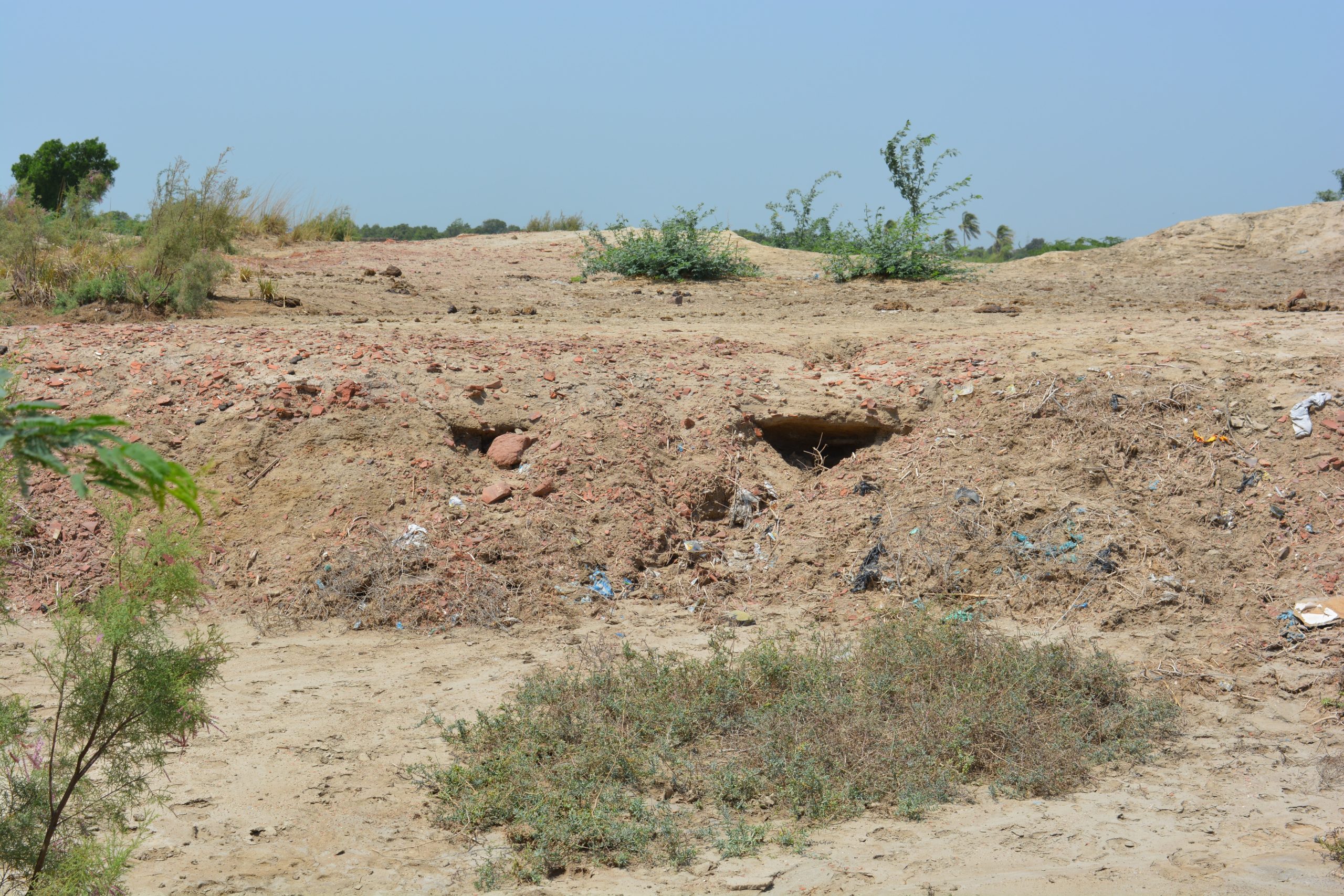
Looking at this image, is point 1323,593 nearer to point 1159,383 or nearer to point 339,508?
point 1159,383

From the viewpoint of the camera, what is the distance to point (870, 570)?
580 cm

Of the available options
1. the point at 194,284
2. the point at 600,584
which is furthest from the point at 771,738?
the point at 194,284

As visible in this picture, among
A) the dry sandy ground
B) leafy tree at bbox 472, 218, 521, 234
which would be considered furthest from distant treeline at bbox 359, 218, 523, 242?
the dry sandy ground

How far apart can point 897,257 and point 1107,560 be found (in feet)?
21.4

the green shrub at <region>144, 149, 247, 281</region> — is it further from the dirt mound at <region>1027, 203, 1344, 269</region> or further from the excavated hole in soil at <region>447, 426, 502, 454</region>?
the dirt mound at <region>1027, 203, 1344, 269</region>

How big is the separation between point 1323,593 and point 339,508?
530 cm

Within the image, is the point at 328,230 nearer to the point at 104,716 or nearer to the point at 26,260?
the point at 26,260

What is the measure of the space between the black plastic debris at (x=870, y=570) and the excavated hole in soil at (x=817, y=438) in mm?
998

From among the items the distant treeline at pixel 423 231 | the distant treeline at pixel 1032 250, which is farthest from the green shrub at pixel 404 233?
the distant treeline at pixel 1032 250

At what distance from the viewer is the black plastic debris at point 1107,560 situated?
18.4ft

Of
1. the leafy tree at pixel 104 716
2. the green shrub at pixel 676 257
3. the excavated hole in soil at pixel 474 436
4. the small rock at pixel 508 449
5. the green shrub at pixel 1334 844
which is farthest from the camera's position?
the green shrub at pixel 676 257

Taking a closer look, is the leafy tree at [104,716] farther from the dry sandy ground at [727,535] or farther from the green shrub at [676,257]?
the green shrub at [676,257]

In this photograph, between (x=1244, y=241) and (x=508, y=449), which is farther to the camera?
(x=1244, y=241)

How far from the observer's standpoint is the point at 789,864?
334 cm
